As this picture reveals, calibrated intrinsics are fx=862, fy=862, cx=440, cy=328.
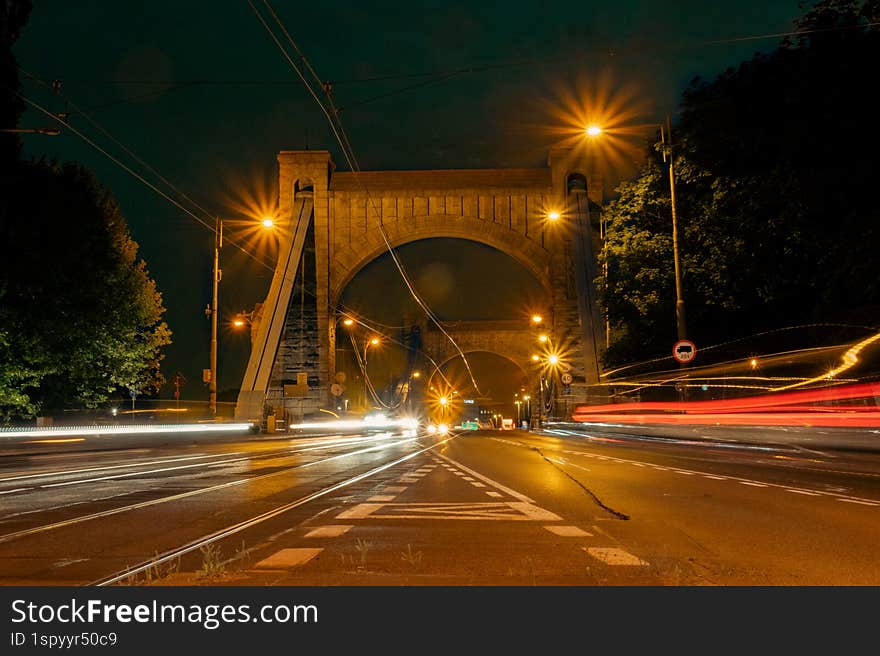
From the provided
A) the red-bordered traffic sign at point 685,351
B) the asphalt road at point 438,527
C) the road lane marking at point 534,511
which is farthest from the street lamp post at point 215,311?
the road lane marking at point 534,511

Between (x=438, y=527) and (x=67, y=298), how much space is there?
29.4 metres

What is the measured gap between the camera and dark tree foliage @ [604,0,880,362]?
2131cm

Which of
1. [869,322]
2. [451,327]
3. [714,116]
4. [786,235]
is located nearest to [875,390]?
[869,322]

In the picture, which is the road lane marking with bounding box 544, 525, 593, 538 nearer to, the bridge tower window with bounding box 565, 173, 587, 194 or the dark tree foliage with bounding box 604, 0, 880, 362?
the dark tree foliage with bounding box 604, 0, 880, 362

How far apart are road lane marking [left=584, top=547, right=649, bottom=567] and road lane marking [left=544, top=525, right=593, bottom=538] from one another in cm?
78

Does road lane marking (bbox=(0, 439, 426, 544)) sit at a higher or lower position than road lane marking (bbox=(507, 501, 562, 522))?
higher

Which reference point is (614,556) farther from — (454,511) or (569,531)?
(454,511)

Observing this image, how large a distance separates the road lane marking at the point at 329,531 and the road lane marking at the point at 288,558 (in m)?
0.78

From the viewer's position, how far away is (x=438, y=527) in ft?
25.7

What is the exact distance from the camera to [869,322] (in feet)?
67.7

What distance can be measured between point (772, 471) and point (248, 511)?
1102 cm

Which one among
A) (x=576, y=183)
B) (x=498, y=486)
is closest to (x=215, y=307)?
(x=498, y=486)

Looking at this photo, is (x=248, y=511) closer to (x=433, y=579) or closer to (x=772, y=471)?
(x=433, y=579)

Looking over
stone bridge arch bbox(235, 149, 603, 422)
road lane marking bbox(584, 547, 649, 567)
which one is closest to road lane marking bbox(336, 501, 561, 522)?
road lane marking bbox(584, 547, 649, 567)
